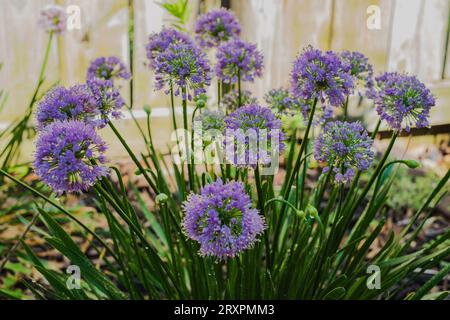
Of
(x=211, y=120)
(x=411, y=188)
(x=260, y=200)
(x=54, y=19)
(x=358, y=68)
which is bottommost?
(x=411, y=188)

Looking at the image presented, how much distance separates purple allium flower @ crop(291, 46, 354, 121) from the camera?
112 centimetres

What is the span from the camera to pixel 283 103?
1.43 meters

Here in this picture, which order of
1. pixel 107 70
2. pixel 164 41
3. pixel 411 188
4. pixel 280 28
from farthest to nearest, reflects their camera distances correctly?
pixel 280 28 → pixel 411 188 → pixel 107 70 → pixel 164 41

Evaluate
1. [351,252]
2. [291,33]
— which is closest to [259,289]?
[351,252]

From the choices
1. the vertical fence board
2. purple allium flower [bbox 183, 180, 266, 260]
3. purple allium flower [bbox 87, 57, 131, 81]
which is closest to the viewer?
purple allium flower [bbox 183, 180, 266, 260]

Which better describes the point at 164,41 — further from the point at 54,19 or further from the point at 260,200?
the point at 54,19

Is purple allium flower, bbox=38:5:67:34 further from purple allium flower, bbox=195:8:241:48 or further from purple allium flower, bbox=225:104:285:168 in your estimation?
purple allium flower, bbox=225:104:285:168

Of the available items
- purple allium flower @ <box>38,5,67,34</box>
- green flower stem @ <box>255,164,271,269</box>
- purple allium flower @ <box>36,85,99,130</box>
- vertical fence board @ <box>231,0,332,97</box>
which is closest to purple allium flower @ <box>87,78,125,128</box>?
purple allium flower @ <box>36,85,99,130</box>

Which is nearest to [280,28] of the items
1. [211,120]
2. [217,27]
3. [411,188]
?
[411,188]

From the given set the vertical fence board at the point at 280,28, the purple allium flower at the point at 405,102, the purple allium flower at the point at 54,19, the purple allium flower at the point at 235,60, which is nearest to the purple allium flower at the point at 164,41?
the purple allium flower at the point at 235,60

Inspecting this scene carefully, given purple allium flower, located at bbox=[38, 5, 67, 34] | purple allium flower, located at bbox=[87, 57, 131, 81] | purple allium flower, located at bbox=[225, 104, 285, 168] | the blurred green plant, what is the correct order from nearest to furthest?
purple allium flower, located at bbox=[225, 104, 285, 168] < purple allium flower, located at bbox=[87, 57, 131, 81] < purple allium flower, located at bbox=[38, 5, 67, 34] < the blurred green plant

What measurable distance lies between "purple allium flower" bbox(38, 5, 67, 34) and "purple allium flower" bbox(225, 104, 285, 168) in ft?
4.28

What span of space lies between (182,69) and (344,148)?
347 millimetres
